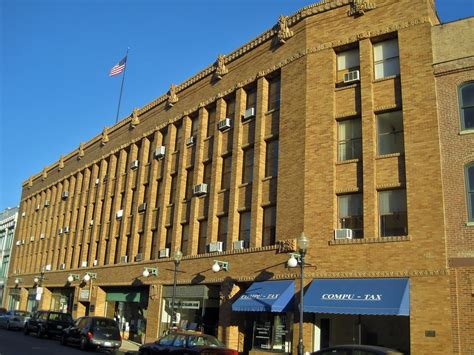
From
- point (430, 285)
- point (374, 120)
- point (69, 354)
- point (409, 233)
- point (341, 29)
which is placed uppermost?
point (341, 29)

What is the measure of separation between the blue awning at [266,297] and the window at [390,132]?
6673 mm

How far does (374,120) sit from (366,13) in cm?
490

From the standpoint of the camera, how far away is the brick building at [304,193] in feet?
62.9

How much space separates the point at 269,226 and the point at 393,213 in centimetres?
631

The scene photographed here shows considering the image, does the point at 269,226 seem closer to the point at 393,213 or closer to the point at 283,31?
the point at 393,213

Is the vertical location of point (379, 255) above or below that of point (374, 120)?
below

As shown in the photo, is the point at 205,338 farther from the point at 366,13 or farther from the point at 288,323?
the point at 366,13

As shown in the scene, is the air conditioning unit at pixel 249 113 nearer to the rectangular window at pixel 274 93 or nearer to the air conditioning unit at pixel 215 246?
the rectangular window at pixel 274 93

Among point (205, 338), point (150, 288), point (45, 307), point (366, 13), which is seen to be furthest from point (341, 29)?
point (45, 307)

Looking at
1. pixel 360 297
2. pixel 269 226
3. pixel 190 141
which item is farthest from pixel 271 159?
pixel 360 297

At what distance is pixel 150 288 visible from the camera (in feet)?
103

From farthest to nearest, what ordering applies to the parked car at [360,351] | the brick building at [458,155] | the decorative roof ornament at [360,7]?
1. the decorative roof ornament at [360,7]
2. the brick building at [458,155]
3. the parked car at [360,351]

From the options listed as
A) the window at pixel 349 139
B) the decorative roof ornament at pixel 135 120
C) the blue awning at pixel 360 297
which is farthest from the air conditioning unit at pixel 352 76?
the decorative roof ornament at pixel 135 120

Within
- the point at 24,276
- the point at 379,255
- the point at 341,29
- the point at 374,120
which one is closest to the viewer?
the point at 379,255
